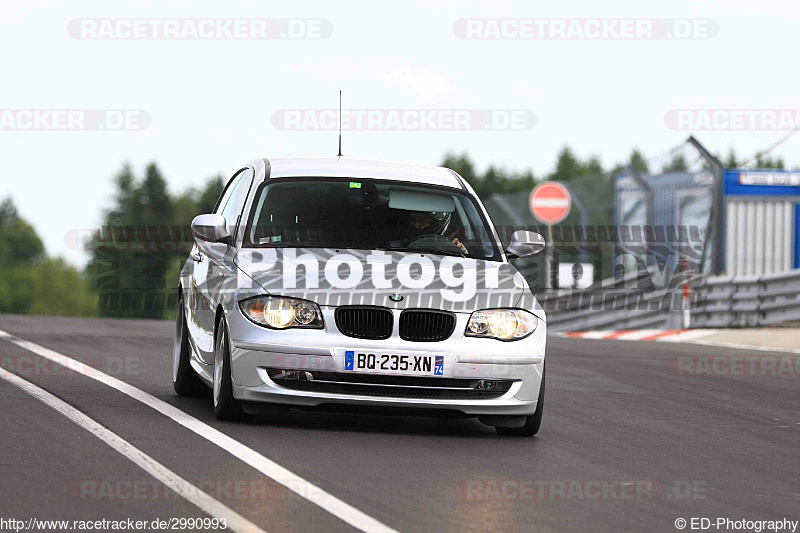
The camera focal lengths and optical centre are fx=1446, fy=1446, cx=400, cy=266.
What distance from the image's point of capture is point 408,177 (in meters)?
9.91

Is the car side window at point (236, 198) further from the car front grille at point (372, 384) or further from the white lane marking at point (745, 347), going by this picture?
the white lane marking at point (745, 347)

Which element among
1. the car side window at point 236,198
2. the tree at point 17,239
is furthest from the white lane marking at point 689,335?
the tree at point 17,239

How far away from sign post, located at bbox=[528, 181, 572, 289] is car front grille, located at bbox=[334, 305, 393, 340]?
19440 mm

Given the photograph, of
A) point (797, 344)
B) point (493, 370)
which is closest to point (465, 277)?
point (493, 370)

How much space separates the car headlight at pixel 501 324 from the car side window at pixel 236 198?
193 centimetres

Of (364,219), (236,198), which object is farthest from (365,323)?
(236,198)

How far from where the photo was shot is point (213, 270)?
30.9 ft

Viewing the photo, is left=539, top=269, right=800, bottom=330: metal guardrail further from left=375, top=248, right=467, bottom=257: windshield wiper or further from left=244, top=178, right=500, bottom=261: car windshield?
left=375, top=248, right=467, bottom=257: windshield wiper

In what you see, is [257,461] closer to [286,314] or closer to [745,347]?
[286,314]

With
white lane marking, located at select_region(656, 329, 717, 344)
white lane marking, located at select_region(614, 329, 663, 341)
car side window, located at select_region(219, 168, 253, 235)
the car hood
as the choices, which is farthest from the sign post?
the car hood

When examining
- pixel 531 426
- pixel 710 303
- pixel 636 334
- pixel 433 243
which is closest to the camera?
pixel 531 426

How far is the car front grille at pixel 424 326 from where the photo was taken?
8.38 metres

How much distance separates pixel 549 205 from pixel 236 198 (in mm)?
18744

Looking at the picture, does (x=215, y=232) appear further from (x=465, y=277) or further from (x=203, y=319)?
(x=465, y=277)
